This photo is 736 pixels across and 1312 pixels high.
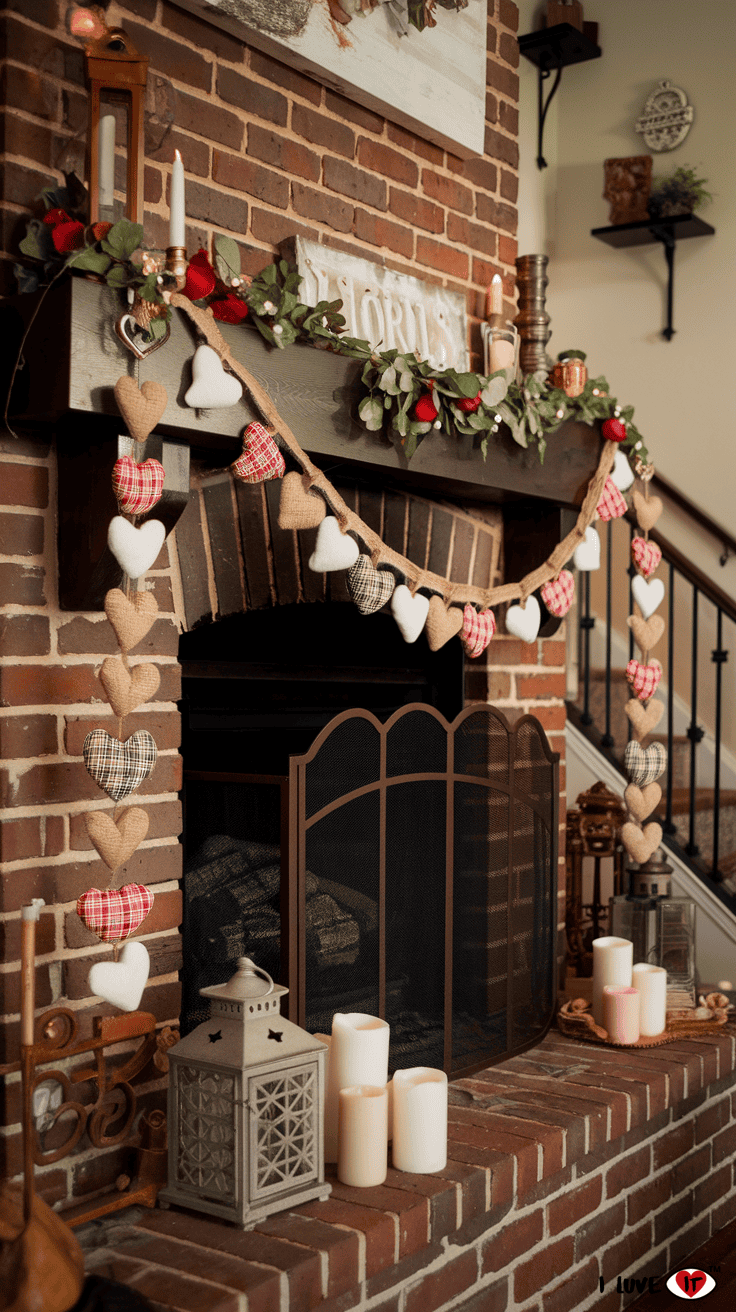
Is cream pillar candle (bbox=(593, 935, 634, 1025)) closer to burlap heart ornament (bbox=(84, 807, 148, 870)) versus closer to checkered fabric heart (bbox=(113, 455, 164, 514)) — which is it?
burlap heart ornament (bbox=(84, 807, 148, 870))

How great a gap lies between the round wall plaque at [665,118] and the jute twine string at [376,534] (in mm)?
2458

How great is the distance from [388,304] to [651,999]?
1.46 m

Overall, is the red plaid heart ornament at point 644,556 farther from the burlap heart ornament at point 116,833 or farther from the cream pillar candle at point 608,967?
the burlap heart ornament at point 116,833

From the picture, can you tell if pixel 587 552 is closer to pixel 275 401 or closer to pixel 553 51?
pixel 275 401

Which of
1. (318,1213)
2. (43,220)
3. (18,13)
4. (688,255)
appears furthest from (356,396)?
(688,255)

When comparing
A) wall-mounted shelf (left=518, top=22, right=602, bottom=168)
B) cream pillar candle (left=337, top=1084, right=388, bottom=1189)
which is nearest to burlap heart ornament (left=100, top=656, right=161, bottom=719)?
cream pillar candle (left=337, top=1084, right=388, bottom=1189)

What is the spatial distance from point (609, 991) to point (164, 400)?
1.47m

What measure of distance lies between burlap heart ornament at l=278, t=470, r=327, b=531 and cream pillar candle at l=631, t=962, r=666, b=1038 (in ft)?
3.96

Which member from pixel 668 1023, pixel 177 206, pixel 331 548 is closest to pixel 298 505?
pixel 331 548

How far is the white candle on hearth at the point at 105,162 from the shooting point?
4.86 ft

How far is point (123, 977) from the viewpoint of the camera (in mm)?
1455

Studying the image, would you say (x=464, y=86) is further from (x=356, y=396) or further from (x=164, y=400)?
(x=164, y=400)

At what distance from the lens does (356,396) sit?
1791 mm

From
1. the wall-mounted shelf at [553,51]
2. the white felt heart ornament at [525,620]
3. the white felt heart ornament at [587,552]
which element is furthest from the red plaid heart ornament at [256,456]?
the wall-mounted shelf at [553,51]
